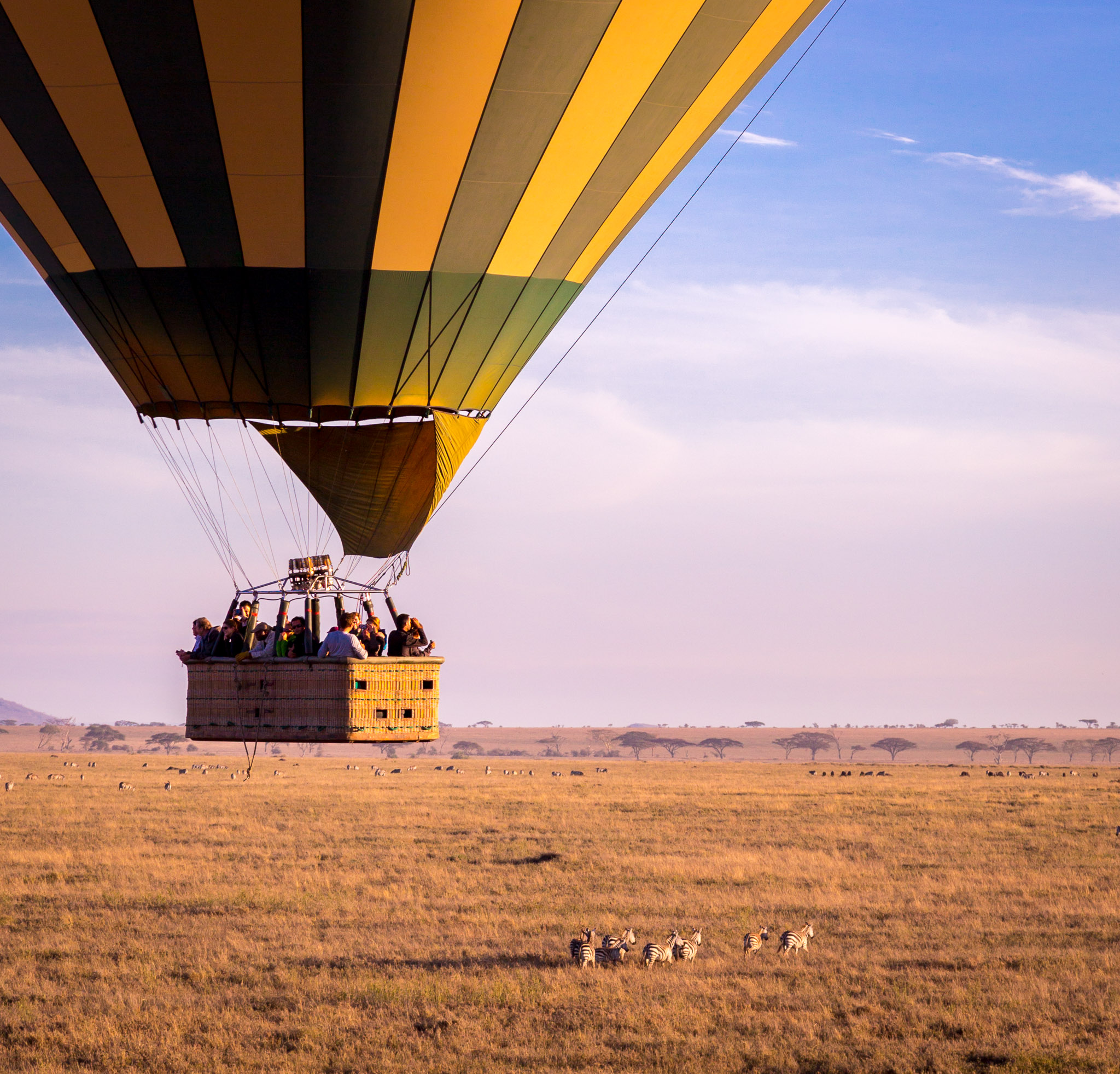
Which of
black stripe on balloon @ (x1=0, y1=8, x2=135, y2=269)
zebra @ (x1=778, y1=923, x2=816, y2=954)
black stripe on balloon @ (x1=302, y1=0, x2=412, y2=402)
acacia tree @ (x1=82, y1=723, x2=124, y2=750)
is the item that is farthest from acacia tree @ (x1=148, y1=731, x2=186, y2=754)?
black stripe on balloon @ (x1=302, y1=0, x2=412, y2=402)

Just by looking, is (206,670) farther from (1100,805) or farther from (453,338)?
(1100,805)

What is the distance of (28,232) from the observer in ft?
38.6

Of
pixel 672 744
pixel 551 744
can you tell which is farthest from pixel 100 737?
pixel 672 744

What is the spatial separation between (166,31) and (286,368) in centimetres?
281

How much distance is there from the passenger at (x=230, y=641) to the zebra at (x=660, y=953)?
7354mm

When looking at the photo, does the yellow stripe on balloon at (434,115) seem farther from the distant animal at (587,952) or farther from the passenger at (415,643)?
the distant animal at (587,952)

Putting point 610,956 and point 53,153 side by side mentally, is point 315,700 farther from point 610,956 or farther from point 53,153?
point 610,956

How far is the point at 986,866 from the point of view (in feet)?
78.7

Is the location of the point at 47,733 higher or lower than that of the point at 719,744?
higher

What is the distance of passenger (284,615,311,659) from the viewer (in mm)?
10008

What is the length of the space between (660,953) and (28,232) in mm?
10057

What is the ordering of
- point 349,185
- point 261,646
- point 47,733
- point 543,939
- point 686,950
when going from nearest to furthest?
point 261,646
point 349,185
point 686,950
point 543,939
point 47,733

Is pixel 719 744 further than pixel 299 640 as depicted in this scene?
Yes

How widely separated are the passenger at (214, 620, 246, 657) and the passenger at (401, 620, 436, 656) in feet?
3.92
